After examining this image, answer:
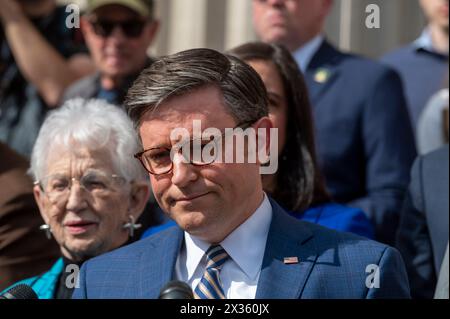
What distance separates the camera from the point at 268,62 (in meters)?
4.66

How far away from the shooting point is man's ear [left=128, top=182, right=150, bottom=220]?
4.39 meters

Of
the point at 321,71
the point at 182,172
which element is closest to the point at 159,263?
the point at 182,172

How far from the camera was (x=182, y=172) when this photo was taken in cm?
320

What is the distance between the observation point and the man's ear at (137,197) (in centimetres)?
439

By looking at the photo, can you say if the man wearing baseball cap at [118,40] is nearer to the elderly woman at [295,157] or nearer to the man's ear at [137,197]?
the elderly woman at [295,157]

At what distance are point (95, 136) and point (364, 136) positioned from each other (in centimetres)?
150

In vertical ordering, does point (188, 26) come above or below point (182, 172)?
below

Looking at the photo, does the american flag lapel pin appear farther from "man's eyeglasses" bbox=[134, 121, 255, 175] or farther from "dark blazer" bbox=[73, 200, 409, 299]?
"man's eyeglasses" bbox=[134, 121, 255, 175]

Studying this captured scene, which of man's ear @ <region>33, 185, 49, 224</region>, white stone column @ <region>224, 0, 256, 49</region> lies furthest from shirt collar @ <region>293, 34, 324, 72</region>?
white stone column @ <region>224, 0, 256, 49</region>

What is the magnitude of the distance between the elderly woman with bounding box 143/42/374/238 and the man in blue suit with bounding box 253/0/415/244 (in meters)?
0.55

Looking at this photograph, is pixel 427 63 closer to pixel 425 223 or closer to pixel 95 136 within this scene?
pixel 425 223

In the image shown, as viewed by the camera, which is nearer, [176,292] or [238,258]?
[176,292]

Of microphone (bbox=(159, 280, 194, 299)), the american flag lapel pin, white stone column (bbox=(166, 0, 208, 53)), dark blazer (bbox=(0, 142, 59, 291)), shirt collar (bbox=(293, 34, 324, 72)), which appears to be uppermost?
microphone (bbox=(159, 280, 194, 299))
